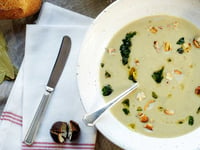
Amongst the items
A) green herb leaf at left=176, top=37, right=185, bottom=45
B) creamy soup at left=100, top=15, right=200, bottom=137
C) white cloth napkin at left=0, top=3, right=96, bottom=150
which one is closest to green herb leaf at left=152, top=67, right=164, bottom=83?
creamy soup at left=100, top=15, right=200, bottom=137

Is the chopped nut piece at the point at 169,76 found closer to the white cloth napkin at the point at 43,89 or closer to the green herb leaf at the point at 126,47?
the green herb leaf at the point at 126,47

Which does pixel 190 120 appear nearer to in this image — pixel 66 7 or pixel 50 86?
pixel 50 86

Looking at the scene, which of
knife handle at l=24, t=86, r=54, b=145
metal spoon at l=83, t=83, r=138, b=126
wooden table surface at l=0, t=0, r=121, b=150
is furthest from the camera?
wooden table surface at l=0, t=0, r=121, b=150

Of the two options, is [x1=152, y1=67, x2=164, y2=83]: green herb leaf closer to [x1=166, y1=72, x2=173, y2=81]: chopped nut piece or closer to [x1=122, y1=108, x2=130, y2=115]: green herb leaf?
[x1=166, y1=72, x2=173, y2=81]: chopped nut piece

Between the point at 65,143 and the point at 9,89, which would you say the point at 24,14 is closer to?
the point at 9,89

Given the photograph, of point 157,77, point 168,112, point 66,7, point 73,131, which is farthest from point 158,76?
point 66,7
